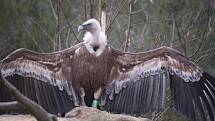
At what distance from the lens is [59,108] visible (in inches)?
291

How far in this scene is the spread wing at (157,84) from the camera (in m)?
7.30

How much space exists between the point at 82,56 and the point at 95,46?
0.74 ft

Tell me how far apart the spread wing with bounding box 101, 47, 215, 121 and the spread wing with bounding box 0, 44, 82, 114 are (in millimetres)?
512

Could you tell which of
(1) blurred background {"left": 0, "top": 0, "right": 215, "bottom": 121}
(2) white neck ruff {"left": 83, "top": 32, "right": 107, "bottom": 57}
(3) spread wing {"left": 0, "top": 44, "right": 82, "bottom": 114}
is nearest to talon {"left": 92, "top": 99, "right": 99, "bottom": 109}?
(3) spread wing {"left": 0, "top": 44, "right": 82, "bottom": 114}

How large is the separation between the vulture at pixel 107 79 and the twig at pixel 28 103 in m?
3.88

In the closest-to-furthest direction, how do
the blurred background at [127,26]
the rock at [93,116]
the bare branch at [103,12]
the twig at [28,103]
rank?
the twig at [28,103]
the rock at [93,116]
the bare branch at [103,12]
the blurred background at [127,26]

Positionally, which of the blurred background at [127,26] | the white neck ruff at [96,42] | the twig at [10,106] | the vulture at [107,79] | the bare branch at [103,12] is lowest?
the twig at [10,106]

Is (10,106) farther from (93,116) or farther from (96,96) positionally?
(96,96)

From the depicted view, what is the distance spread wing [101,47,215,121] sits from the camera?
287 inches

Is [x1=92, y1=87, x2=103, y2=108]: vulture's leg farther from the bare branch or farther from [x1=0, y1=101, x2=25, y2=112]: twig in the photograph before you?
[x1=0, y1=101, x2=25, y2=112]: twig

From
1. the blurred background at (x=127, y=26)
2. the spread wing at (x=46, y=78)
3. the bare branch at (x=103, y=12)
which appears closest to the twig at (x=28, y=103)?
the spread wing at (x=46, y=78)

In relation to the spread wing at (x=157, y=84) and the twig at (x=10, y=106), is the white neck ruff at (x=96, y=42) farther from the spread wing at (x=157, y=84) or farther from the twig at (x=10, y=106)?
the twig at (x=10, y=106)

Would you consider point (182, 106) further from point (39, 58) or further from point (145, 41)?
point (145, 41)

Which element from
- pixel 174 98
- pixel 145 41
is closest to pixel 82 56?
pixel 174 98
